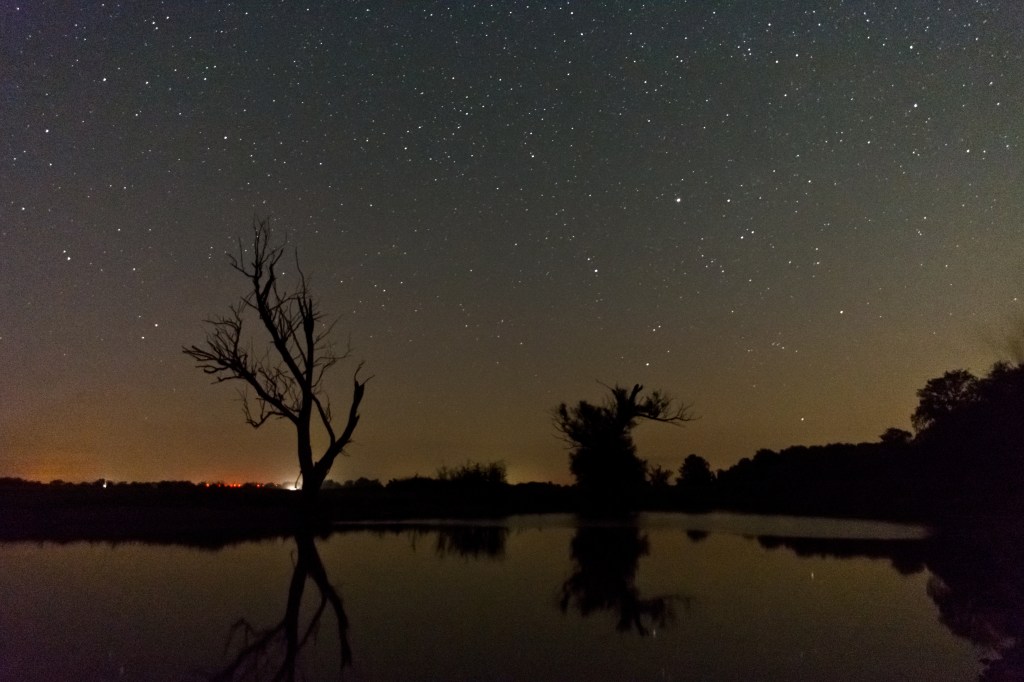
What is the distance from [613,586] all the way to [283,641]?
16.3ft

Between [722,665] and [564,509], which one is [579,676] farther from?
[564,509]

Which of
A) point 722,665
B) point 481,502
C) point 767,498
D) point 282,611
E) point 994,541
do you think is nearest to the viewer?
point 722,665

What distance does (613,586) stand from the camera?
36.0 ft

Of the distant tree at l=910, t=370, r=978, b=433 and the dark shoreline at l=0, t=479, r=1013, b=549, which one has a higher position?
the distant tree at l=910, t=370, r=978, b=433

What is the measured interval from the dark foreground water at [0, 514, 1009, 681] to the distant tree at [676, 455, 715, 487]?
4046 centimetres

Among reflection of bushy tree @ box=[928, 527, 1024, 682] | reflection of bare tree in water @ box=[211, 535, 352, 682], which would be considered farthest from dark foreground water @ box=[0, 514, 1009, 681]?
reflection of bushy tree @ box=[928, 527, 1024, 682]

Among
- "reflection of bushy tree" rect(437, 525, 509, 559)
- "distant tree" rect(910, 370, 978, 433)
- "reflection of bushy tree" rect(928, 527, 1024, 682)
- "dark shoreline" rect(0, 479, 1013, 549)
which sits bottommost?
"reflection of bushy tree" rect(928, 527, 1024, 682)

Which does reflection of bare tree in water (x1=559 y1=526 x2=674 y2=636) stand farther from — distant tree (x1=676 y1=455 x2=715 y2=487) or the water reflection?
distant tree (x1=676 y1=455 x2=715 y2=487)

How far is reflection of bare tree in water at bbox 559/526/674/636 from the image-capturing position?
8.87 m

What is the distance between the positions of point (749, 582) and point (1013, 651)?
189 inches

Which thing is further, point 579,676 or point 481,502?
point 481,502

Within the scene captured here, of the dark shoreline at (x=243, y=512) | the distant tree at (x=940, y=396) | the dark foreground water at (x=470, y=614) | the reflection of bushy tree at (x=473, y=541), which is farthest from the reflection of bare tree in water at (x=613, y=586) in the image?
the distant tree at (x=940, y=396)

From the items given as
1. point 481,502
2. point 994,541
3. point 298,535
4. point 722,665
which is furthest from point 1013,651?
point 481,502

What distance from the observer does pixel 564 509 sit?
33438mm
